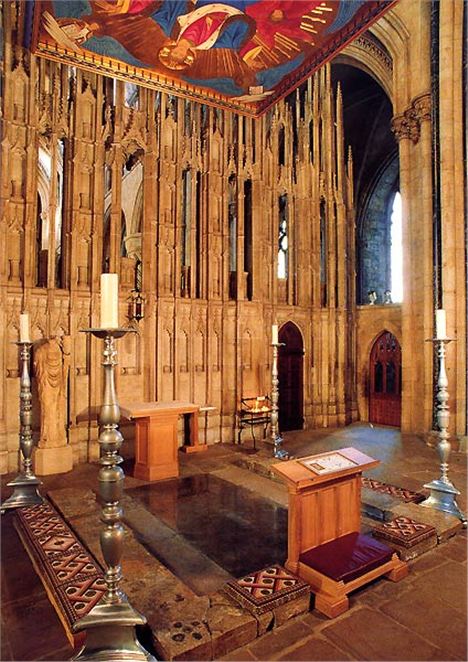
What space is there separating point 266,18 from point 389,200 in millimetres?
12351

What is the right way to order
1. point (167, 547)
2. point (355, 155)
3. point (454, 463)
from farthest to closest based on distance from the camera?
point (355, 155)
point (454, 463)
point (167, 547)

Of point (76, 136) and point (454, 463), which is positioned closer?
point (454, 463)

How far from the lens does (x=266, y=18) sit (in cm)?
669

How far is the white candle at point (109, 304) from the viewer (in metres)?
3.02

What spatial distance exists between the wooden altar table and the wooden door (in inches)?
272

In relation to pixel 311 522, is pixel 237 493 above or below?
below

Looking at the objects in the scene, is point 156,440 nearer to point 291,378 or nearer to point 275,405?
point 275,405

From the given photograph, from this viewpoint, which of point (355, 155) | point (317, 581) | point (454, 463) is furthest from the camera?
point (355, 155)

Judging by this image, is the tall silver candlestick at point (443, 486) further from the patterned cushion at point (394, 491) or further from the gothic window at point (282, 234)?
the gothic window at point (282, 234)

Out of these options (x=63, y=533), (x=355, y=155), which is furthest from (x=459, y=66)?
(x=63, y=533)

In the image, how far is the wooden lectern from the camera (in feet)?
11.7

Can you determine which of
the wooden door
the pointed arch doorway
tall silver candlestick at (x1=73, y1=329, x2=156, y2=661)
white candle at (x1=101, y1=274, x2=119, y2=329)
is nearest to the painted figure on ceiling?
white candle at (x1=101, y1=274, x2=119, y2=329)

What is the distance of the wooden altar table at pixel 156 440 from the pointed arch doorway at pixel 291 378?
4.51 meters

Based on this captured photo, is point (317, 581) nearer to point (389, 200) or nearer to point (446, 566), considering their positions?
point (446, 566)
